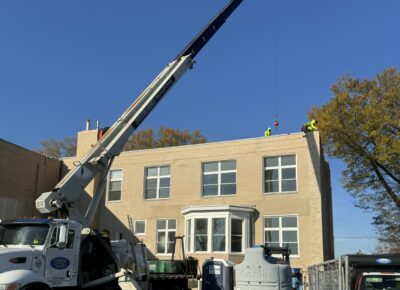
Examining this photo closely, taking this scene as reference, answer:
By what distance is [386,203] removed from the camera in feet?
94.7

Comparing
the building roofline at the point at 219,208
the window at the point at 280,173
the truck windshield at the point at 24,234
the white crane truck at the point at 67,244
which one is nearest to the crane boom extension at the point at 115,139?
the white crane truck at the point at 67,244

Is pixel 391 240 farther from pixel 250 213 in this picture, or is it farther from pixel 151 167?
pixel 151 167

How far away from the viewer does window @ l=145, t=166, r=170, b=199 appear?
28391mm

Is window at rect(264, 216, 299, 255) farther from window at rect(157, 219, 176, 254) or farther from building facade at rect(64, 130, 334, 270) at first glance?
window at rect(157, 219, 176, 254)

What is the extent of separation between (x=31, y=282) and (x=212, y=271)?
27.0 feet

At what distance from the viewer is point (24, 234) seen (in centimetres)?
1070

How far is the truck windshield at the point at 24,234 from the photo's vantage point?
34.7 feet

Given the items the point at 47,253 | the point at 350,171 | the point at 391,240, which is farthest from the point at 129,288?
the point at 391,240

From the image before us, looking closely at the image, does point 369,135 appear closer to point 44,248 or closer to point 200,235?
point 200,235

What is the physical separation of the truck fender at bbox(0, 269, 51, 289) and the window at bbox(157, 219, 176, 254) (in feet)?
57.4

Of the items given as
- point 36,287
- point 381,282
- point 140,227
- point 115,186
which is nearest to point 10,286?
point 36,287

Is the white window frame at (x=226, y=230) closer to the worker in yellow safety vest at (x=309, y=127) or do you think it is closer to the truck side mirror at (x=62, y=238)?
the worker in yellow safety vest at (x=309, y=127)

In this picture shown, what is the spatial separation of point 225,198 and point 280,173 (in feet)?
10.9

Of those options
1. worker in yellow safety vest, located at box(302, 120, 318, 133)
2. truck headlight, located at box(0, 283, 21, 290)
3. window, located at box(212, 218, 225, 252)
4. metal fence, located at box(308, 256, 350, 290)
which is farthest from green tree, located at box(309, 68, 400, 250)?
truck headlight, located at box(0, 283, 21, 290)
